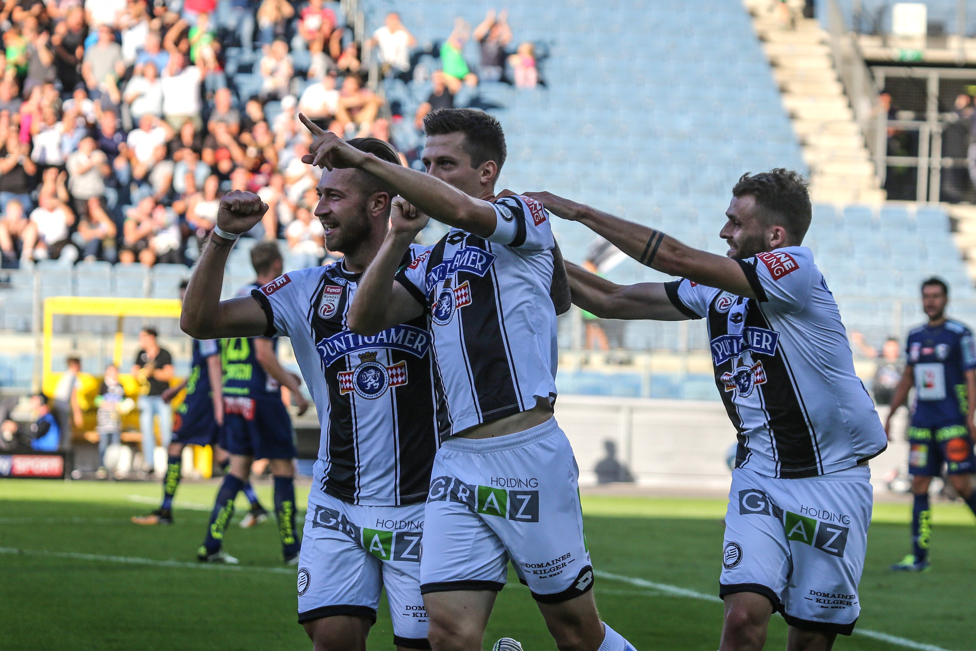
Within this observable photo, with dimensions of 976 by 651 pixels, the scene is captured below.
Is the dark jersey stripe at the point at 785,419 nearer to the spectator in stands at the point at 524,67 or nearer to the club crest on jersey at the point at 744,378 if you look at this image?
the club crest on jersey at the point at 744,378

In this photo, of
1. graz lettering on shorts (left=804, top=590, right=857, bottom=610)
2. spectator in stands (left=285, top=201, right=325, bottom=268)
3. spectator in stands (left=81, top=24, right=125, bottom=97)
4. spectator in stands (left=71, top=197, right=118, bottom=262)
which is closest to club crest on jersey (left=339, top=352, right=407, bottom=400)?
graz lettering on shorts (left=804, top=590, right=857, bottom=610)

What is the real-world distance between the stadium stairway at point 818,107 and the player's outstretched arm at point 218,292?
20127 mm

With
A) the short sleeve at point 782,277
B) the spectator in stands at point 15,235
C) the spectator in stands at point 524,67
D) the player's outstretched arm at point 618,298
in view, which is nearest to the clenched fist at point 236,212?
the player's outstretched arm at point 618,298

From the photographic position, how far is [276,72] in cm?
2211

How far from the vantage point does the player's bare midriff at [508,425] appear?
4.19 m

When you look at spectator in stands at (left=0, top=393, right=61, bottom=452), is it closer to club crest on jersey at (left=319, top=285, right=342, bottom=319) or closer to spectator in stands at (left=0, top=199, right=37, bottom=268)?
spectator in stands at (left=0, top=199, right=37, bottom=268)

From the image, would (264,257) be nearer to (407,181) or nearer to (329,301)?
(329,301)

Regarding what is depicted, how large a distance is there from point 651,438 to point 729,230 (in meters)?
13.0

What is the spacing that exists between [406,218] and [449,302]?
1.41ft

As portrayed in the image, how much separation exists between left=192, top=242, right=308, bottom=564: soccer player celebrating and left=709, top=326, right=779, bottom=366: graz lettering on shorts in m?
4.56

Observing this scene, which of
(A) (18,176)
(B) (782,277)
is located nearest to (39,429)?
(A) (18,176)

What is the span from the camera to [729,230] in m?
5.05

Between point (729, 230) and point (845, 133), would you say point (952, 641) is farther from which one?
point (845, 133)

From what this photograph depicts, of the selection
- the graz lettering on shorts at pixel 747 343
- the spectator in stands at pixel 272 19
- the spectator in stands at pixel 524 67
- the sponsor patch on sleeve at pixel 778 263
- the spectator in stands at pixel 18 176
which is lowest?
the graz lettering on shorts at pixel 747 343
